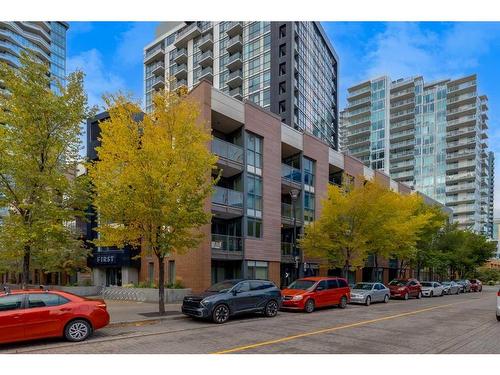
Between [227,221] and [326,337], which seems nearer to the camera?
[326,337]

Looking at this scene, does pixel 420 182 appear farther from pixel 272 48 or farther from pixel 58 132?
pixel 58 132

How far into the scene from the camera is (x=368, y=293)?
78.9 ft

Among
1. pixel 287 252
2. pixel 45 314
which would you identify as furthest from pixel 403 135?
pixel 45 314

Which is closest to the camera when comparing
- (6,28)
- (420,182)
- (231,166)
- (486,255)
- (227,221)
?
(231,166)

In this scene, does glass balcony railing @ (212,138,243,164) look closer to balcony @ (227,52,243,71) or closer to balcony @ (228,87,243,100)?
balcony @ (228,87,243,100)

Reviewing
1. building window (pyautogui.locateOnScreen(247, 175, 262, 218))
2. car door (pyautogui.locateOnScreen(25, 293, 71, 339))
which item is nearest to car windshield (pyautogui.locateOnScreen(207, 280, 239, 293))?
car door (pyautogui.locateOnScreen(25, 293, 71, 339))

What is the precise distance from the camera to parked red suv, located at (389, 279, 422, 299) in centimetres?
2994

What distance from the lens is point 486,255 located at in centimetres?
5859

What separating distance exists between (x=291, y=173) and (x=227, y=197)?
777 centimetres

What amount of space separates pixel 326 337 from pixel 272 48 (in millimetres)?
55982

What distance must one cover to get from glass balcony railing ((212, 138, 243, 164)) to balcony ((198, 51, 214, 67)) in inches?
1860

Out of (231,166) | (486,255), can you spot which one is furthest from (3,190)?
(486,255)

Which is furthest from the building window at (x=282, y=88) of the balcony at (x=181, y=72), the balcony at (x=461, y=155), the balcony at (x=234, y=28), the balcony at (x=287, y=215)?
the balcony at (x=461, y=155)

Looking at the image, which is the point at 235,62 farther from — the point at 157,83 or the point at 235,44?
the point at 157,83
